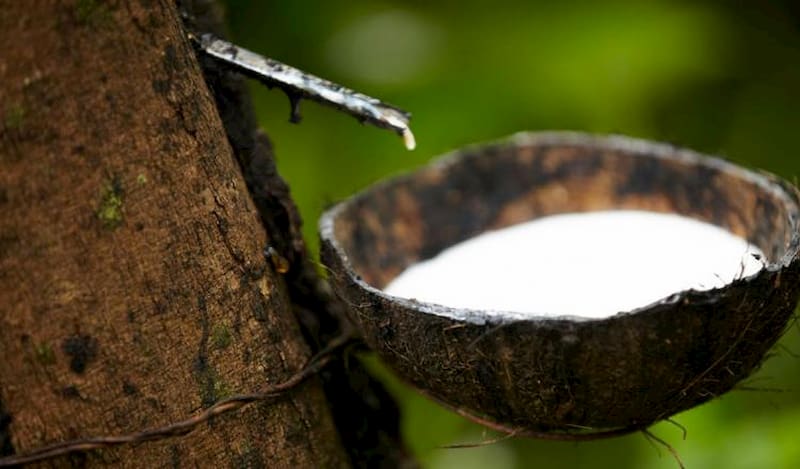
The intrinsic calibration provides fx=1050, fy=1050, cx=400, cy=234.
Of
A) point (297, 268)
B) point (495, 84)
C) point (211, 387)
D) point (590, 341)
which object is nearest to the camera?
point (590, 341)

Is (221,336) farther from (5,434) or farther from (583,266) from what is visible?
(583,266)

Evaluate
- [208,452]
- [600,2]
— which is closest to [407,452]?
[208,452]

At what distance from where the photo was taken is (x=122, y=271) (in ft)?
3.08

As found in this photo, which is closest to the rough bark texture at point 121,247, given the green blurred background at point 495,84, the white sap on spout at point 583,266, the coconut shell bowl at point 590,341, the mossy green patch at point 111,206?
the mossy green patch at point 111,206

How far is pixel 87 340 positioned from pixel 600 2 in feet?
5.87

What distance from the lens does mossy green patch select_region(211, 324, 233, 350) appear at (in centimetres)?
101

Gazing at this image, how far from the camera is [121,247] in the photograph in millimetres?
933

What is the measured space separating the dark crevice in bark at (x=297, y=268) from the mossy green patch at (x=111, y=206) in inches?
8.8

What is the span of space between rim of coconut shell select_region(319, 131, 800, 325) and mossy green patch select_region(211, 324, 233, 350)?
→ 0.43 ft

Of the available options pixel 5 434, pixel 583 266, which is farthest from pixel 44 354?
pixel 583 266

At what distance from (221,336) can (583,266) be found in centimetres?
43

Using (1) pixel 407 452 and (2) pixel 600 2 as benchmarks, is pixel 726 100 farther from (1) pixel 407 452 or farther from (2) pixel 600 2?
(1) pixel 407 452

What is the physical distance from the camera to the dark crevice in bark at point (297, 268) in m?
1.14

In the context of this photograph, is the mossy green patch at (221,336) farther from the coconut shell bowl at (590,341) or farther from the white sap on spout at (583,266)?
Result: the white sap on spout at (583,266)
